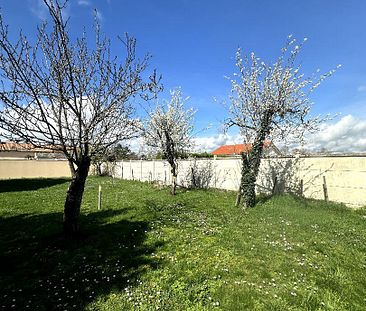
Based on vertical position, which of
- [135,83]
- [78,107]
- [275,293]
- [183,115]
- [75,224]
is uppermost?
[183,115]

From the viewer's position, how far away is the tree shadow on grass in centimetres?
454

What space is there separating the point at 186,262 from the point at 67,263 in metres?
Result: 2.67

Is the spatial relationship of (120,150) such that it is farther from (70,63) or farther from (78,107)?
(70,63)

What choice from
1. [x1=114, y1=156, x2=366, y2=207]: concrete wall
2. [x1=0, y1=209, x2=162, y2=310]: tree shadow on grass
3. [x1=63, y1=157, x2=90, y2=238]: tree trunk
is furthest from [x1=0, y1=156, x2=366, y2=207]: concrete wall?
[x1=63, y1=157, x2=90, y2=238]: tree trunk

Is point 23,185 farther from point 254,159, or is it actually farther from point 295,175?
point 295,175

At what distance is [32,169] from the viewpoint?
3328cm

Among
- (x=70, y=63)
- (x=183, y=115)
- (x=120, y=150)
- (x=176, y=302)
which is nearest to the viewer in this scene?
(x=176, y=302)

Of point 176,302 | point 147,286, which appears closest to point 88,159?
point 147,286

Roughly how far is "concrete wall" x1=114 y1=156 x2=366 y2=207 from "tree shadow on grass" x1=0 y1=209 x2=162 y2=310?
872 cm

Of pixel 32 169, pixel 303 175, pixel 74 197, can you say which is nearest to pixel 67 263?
pixel 74 197

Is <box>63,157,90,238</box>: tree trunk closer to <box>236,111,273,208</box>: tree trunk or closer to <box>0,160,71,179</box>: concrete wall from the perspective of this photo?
<box>236,111,273,208</box>: tree trunk

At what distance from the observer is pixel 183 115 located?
1978 centimetres

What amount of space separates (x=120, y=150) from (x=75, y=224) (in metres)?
4.05

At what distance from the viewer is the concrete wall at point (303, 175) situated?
37.1 feet
